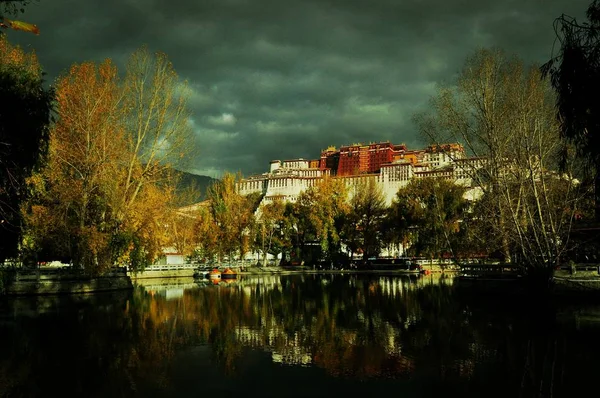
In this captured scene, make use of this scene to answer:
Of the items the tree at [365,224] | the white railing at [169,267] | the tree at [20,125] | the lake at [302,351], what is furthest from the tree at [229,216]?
the tree at [20,125]

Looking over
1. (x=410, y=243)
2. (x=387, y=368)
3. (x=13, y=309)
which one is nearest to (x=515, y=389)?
(x=387, y=368)

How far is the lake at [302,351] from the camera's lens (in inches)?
396

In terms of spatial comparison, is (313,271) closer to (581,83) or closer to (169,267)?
(169,267)

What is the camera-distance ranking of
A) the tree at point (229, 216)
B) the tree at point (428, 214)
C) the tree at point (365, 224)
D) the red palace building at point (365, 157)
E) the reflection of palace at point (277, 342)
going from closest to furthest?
1. the reflection of palace at point (277, 342)
2. the tree at point (428, 214)
3. the tree at point (229, 216)
4. the tree at point (365, 224)
5. the red palace building at point (365, 157)

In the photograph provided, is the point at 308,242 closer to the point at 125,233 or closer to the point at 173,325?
the point at 125,233

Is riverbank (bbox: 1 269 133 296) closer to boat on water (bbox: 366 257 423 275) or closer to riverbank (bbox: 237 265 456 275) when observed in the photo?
riverbank (bbox: 237 265 456 275)

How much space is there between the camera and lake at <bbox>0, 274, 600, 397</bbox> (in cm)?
1005

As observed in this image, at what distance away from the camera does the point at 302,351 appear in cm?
1341

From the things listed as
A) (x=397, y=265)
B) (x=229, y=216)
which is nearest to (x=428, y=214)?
(x=397, y=265)

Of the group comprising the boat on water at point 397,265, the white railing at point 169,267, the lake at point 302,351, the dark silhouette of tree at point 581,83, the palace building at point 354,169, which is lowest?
the lake at point 302,351

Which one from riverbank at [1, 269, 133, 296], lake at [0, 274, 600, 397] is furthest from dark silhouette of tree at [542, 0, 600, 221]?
riverbank at [1, 269, 133, 296]

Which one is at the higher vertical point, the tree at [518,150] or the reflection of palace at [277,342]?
the tree at [518,150]

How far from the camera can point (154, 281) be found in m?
49.4

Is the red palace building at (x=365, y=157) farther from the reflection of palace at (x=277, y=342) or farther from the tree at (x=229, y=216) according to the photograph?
the reflection of palace at (x=277, y=342)
